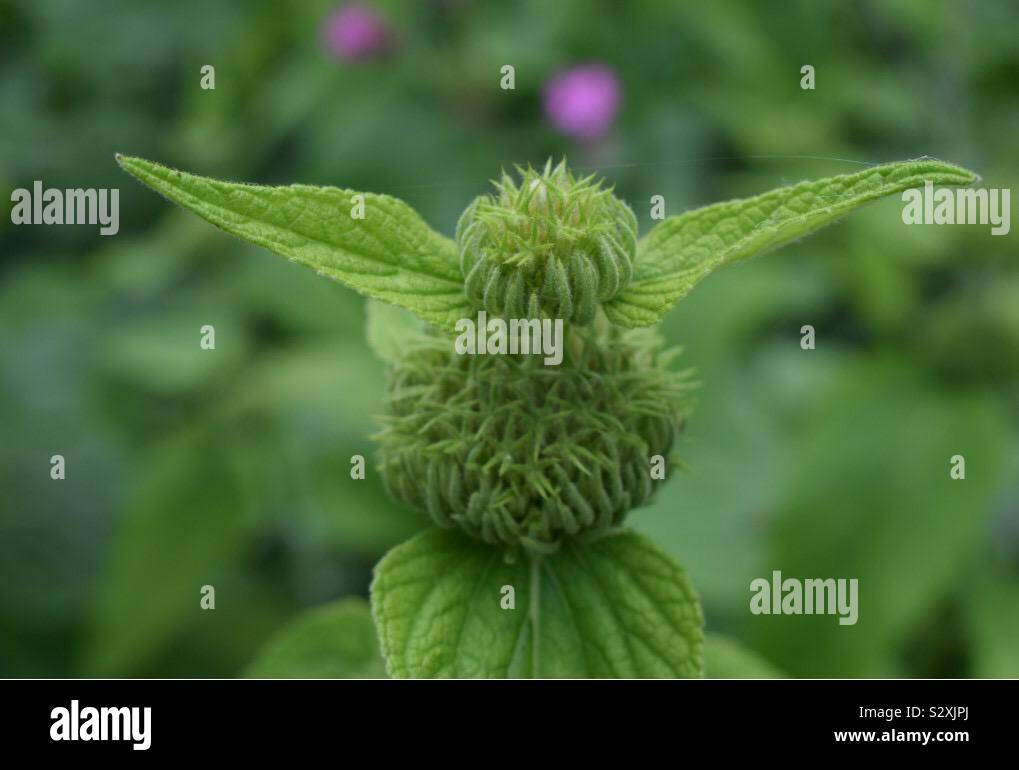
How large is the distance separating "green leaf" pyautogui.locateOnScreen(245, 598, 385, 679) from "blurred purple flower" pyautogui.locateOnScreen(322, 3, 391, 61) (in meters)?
2.61

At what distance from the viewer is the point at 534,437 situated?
131cm

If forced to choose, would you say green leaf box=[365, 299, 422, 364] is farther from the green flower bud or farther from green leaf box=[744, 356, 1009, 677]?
green leaf box=[744, 356, 1009, 677]

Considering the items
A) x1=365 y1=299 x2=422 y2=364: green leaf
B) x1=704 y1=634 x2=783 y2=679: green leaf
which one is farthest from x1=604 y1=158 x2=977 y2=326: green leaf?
x1=704 y1=634 x2=783 y2=679: green leaf

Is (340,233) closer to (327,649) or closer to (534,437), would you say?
(534,437)

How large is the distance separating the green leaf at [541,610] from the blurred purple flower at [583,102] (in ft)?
8.12

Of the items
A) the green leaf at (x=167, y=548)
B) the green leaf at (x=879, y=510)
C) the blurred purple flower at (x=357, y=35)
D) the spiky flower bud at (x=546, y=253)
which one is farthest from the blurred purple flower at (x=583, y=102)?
the spiky flower bud at (x=546, y=253)

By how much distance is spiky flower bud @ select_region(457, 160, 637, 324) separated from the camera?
4.04 ft

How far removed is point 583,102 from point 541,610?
8.42 feet

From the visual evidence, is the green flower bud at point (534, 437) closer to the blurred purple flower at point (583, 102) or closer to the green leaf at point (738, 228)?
the green leaf at point (738, 228)

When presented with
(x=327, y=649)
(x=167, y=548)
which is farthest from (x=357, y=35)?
(x=327, y=649)

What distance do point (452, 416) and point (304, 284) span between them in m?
2.29

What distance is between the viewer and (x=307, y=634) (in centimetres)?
167

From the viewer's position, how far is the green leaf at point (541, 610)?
1347 mm
